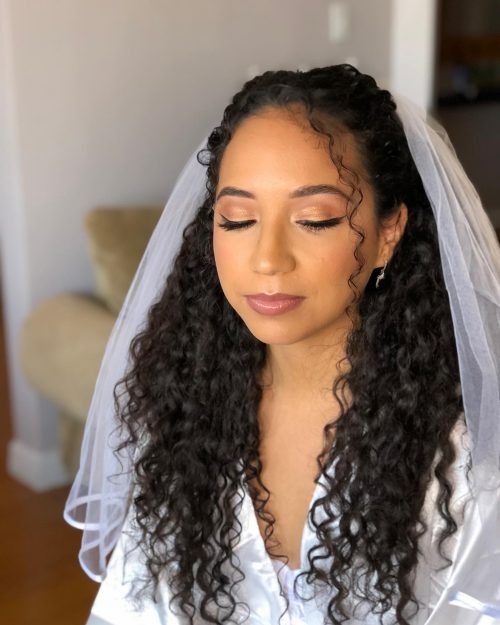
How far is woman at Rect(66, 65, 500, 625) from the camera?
116 centimetres

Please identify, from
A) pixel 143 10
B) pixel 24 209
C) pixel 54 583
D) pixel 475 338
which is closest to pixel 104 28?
pixel 143 10

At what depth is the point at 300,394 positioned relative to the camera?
52.3 inches

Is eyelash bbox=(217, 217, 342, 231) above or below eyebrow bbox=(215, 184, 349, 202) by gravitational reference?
below

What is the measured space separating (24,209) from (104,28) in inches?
20.6

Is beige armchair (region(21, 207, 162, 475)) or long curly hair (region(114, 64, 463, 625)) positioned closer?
long curly hair (region(114, 64, 463, 625))

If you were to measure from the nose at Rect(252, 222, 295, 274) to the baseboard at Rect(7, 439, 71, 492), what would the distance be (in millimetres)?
1840

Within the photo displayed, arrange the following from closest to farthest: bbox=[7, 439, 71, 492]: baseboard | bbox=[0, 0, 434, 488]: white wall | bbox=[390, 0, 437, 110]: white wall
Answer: bbox=[0, 0, 434, 488]: white wall < bbox=[7, 439, 71, 492]: baseboard < bbox=[390, 0, 437, 110]: white wall

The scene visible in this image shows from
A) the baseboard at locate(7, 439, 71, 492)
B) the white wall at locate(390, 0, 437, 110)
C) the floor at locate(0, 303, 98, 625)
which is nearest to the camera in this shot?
the floor at locate(0, 303, 98, 625)

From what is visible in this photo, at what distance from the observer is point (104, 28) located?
8.84 ft

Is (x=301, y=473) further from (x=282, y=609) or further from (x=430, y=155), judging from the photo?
(x=430, y=155)

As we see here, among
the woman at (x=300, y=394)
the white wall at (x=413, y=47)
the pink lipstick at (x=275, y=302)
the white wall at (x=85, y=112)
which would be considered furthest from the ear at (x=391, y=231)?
the white wall at (x=413, y=47)

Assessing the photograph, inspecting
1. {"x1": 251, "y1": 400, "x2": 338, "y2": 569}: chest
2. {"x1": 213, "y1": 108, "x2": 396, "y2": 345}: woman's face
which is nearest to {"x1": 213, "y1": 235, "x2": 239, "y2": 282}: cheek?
{"x1": 213, "y1": 108, "x2": 396, "y2": 345}: woman's face

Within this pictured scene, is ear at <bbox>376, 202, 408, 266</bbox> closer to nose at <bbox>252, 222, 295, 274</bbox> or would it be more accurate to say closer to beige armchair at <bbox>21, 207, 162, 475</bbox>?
nose at <bbox>252, 222, 295, 274</bbox>

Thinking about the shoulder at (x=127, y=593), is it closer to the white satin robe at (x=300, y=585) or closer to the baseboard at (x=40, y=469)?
the white satin robe at (x=300, y=585)
